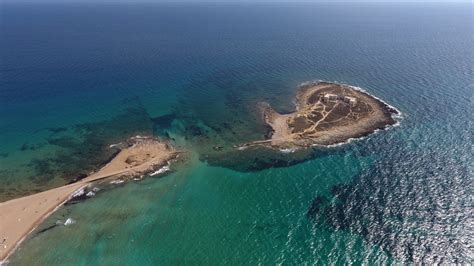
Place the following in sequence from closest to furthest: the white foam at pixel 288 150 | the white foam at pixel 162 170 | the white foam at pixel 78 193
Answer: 1. the white foam at pixel 78 193
2. the white foam at pixel 162 170
3. the white foam at pixel 288 150

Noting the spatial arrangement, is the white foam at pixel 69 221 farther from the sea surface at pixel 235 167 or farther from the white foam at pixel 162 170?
the white foam at pixel 162 170

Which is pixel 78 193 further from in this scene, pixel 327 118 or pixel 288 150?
pixel 327 118

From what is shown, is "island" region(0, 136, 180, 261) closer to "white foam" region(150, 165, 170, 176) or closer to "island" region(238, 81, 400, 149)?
"white foam" region(150, 165, 170, 176)

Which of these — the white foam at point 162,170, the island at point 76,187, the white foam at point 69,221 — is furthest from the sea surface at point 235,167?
the island at point 76,187

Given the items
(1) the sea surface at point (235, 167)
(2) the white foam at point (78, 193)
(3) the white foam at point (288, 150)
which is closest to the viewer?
(1) the sea surface at point (235, 167)

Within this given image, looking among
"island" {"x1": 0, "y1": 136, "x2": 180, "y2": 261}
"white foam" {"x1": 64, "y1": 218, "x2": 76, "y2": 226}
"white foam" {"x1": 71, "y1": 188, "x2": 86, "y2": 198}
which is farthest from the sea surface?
"white foam" {"x1": 71, "y1": 188, "x2": 86, "y2": 198}

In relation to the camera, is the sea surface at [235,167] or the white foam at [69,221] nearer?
the sea surface at [235,167]

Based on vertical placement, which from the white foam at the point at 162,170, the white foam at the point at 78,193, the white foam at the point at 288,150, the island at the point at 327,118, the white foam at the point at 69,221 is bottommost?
the white foam at the point at 69,221

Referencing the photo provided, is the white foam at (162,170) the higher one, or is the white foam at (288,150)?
the white foam at (288,150)
